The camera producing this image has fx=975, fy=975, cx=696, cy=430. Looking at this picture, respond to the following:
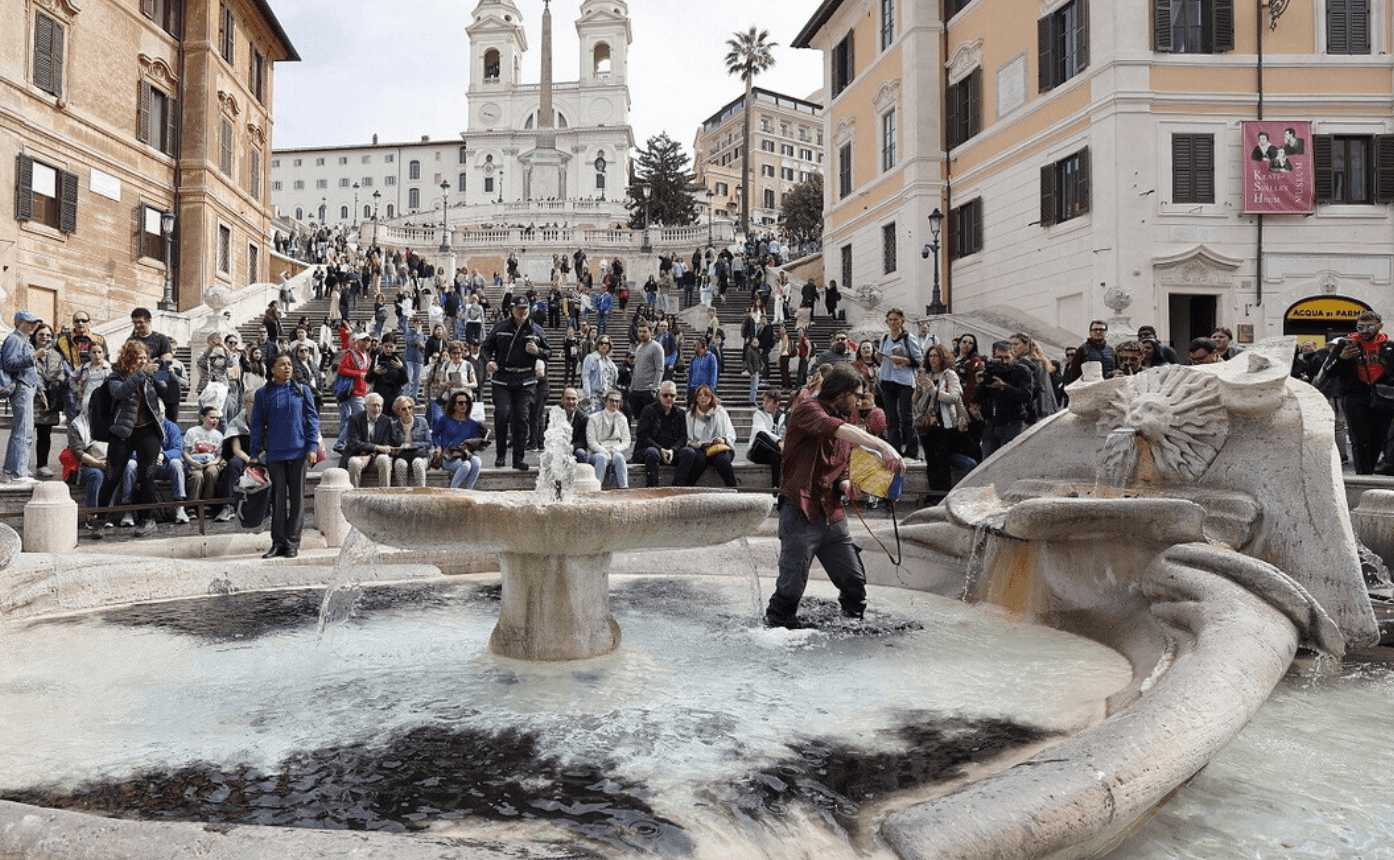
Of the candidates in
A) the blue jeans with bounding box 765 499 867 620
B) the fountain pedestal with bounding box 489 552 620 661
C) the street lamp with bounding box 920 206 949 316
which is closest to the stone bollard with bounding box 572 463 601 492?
the blue jeans with bounding box 765 499 867 620

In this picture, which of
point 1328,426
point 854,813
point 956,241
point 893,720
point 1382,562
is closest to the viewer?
point 854,813

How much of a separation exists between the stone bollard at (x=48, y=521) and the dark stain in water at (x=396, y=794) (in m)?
5.40

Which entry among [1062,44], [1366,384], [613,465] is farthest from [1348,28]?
[613,465]

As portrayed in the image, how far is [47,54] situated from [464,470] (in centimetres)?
2036

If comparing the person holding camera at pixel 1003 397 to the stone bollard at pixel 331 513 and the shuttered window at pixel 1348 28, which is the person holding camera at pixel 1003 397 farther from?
the shuttered window at pixel 1348 28

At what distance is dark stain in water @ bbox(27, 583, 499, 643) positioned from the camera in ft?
17.3

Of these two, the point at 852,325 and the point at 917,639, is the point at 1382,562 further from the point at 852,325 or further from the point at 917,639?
the point at 852,325

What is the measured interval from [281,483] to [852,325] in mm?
20257

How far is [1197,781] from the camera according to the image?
3.16 metres

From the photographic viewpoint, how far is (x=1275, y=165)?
63.8 feet

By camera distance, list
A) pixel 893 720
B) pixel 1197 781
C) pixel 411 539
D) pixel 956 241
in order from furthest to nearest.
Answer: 1. pixel 956 241
2. pixel 411 539
3. pixel 893 720
4. pixel 1197 781

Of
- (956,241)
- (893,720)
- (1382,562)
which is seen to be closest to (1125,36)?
(956,241)

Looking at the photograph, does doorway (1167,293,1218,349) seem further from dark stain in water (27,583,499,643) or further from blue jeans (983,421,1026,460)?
dark stain in water (27,583,499,643)

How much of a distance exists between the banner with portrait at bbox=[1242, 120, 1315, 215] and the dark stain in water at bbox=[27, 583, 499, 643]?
61.7 feet
